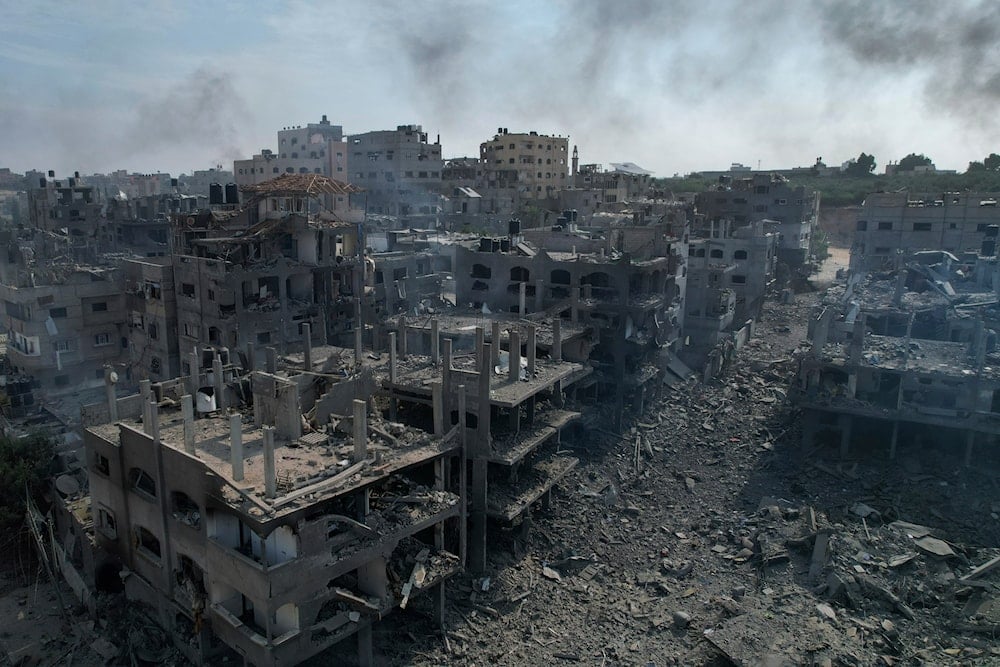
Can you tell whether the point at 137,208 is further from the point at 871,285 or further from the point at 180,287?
the point at 871,285

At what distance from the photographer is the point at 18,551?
2822 cm

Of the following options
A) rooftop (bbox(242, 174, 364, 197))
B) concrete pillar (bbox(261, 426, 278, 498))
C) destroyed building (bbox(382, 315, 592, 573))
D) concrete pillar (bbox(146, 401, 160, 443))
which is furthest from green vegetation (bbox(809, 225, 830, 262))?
concrete pillar (bbox(146, 401, 160, 443))

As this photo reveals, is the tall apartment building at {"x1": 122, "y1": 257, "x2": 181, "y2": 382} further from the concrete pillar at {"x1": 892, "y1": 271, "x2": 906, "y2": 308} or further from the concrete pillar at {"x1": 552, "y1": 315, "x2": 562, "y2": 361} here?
the concrete pillar at {"x1": 892, "y1": 271, "x2": 906, "y2": 308}

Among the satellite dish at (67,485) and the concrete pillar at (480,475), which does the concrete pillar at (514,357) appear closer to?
the concrete pillar at (480,475)

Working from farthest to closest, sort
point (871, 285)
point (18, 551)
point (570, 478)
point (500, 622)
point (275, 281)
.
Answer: point (871, 285)
point (275, 281)
point (570, 478)
point (18, 551)
point (500, 622)

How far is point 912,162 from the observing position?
370 feet

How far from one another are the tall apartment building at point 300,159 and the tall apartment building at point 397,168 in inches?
229

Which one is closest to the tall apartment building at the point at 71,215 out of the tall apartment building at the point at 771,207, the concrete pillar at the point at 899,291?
the tall apartment building at the point at 771,207

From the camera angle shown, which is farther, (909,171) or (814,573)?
(909,171)

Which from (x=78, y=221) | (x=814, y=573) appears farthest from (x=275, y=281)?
(x=78, y=221)

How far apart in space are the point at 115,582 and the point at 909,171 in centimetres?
11523

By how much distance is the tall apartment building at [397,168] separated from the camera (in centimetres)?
8338

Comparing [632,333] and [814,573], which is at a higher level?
[632,333]

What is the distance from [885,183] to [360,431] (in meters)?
98.8
